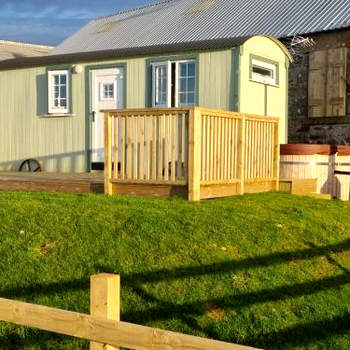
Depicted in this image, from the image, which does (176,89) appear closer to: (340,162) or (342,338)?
(340,162)

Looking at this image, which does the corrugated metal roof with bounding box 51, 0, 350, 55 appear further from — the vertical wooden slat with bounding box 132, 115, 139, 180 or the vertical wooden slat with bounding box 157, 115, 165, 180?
the vertical wooden slat with bounding box 157, 115, 165, 180

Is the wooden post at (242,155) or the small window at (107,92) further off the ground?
the small window at (107,92)

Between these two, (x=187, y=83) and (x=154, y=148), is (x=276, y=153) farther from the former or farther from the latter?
(x=187, y=83)

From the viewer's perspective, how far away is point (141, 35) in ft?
71.0

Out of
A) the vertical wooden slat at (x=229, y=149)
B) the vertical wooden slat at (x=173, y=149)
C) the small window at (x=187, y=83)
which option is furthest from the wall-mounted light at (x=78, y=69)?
the vertical wooden slat at (x=173, y=149)

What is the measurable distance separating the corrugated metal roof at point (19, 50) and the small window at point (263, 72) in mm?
16784

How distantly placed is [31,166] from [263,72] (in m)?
6.15

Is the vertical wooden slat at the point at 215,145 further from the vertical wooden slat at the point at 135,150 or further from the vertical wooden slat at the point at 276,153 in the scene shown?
Result: the vertical wooden slat at the point at 276,153

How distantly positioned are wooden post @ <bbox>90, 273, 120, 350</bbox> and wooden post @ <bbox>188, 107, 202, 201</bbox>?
5.17 m

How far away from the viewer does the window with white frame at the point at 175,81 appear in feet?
45.6

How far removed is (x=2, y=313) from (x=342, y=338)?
10.5 ft

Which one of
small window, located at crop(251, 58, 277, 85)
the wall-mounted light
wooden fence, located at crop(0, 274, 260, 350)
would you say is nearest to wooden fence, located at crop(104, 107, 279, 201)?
small window, located at crop(251, 58, 277, 85)

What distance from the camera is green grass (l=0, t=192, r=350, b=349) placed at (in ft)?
19.3

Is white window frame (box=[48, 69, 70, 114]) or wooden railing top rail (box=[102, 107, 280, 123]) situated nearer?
wooden railing top rail (box=[102, 107, 280, 123])
